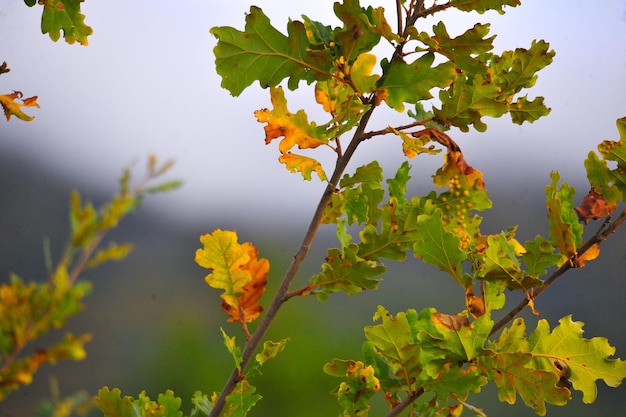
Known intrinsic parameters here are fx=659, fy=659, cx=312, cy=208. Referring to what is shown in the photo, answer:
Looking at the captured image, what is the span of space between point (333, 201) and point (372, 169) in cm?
5

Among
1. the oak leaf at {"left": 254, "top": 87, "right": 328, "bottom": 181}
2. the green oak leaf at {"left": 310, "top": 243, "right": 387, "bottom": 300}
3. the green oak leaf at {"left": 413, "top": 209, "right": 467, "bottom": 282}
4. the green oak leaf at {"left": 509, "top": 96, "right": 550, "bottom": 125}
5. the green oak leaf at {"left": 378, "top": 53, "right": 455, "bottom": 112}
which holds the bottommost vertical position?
the green oak leaf at {"left": 310, "top": 243, "right": 387, "bottom": 300}

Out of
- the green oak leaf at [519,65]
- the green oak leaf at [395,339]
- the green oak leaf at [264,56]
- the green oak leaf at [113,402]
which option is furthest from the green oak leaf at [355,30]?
the green oak leaf at [113,402]

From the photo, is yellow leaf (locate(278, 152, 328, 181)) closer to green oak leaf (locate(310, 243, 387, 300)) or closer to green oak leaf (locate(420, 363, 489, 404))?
green oak leaf (locate(310, 243, 387, 300))

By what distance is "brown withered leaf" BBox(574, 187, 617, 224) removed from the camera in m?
0.75

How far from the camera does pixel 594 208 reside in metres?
0.75

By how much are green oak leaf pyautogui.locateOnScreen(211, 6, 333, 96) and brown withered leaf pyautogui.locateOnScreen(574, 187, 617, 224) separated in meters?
0.34

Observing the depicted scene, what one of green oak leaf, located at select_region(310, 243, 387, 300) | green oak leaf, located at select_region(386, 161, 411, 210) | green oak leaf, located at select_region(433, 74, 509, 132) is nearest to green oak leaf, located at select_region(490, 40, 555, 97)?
green oak leaf, located at select_region(433, 74, 509, 132)

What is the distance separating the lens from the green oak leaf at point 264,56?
639 mm

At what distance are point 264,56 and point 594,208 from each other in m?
0.41

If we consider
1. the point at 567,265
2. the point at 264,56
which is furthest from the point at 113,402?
the point at 567,265

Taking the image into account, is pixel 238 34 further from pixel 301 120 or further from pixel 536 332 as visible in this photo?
pixel 536 332

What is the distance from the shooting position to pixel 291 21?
0.63 meters

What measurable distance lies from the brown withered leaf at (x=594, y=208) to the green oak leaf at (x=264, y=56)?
340 millimetres

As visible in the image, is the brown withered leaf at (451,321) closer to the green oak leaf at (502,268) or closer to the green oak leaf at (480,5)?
the green oak leaf at (502,268)
